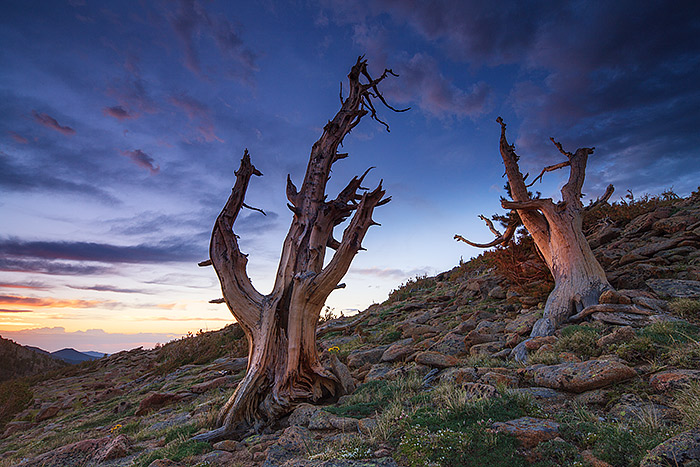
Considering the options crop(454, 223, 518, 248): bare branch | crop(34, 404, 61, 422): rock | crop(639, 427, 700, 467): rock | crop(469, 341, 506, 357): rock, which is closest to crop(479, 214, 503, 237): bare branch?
crop(454, 223, 518, 248): bare branch

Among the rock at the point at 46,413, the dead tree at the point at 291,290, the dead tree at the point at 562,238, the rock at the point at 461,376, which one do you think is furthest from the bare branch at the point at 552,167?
the rock at the point at 46,413

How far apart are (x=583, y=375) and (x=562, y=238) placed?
692 centimetres

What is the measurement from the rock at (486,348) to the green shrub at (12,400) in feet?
52.1

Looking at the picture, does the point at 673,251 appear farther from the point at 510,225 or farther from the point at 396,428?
the point at 396,428

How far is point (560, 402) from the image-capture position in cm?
442

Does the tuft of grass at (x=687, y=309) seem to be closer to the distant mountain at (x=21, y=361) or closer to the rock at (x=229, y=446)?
the rock at (x=229, y=446)

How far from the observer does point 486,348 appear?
27.2 ft

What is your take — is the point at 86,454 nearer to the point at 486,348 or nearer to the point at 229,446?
the point at 229,446

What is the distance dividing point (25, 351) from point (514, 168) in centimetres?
3279

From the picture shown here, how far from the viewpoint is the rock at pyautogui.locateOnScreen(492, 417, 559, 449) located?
330 centimetres

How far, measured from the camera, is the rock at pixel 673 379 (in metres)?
3.95

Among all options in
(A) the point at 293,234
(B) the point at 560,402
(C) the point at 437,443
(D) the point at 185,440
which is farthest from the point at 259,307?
(B) the point at 560,402

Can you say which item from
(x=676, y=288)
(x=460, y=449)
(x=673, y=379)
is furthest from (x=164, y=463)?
(x=676, y=288)

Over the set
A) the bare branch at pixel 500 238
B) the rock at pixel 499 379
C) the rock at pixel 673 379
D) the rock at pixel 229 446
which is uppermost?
the bare branch at pixel 500 238
